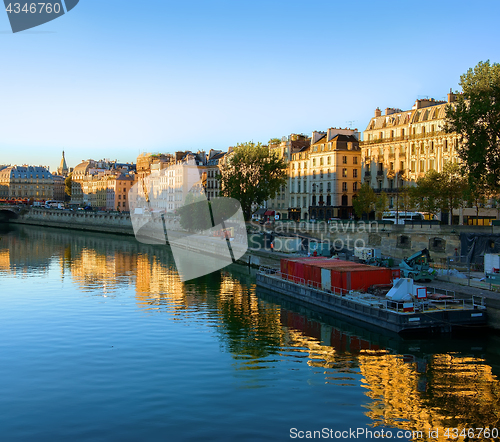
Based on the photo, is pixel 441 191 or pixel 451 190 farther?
pixel 441 191

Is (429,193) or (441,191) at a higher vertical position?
(441,191)

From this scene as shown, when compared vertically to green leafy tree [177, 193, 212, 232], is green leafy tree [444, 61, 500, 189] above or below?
above

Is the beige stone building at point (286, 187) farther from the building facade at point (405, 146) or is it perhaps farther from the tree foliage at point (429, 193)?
the tree foliage at point (429, 193)

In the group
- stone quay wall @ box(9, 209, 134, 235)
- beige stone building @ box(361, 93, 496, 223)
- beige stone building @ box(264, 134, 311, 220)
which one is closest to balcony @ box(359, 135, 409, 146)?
beige stone building @ box(361, 93, 496, 223)

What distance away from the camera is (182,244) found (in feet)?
327

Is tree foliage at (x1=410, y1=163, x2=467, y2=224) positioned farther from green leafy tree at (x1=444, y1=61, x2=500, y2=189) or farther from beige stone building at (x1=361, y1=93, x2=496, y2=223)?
green leafy tree at (x1=444, y1=61, x2=500, y2=189)

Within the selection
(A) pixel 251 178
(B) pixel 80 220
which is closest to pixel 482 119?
(A) pixel 251 178

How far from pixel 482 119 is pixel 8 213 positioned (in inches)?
6398

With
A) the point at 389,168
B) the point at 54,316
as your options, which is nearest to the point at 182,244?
the point at 389,168

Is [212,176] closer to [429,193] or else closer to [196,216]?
[196,216]

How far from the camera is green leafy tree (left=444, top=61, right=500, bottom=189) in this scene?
4944 centimetres

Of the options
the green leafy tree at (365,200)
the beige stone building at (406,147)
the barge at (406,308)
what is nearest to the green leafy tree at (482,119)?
the barge at (406,308)

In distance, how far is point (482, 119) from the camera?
2004 inches

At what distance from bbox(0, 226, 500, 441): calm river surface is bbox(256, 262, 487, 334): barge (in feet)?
3.51
